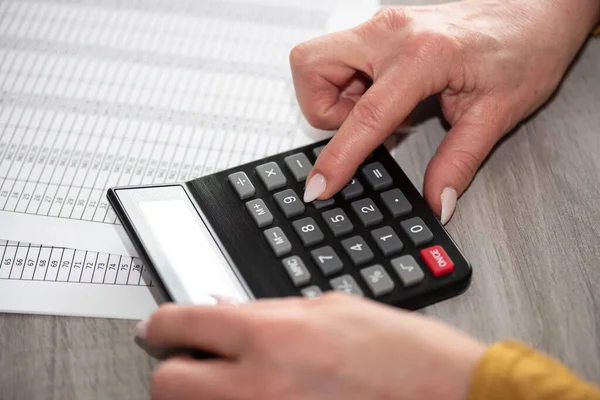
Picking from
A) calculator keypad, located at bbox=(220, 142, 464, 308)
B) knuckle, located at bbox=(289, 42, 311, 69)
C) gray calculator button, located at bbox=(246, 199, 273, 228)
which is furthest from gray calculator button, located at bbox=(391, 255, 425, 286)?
knuckle, located at bbox=(289, 42, 311, 69)

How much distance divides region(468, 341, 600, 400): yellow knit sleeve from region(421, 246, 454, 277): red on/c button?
0.11 m

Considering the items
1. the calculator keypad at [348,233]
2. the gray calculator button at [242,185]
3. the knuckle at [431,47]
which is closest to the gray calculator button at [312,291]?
the calculator keypad at [348,233]

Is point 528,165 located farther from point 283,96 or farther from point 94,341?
point 94,341

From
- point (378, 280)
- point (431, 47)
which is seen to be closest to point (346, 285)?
point (378, 280)

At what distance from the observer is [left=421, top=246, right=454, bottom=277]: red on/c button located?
1.80ft

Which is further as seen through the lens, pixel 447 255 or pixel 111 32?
pixel 111 32

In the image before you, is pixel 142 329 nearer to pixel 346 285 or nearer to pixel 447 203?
pixel 346 285

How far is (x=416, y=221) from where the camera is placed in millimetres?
581

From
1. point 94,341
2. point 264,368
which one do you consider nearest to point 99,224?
point 94,341

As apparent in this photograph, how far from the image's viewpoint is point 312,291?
1.74 ft

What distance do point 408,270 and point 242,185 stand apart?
0.51 ft

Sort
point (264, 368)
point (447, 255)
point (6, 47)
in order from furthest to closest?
point (6, 47) < point (447, 255) < point (264, 368)

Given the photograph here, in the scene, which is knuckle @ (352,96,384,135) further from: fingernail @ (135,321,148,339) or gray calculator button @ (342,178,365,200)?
fingernail @ (135,321,148,339)

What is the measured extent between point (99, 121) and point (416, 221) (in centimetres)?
34
